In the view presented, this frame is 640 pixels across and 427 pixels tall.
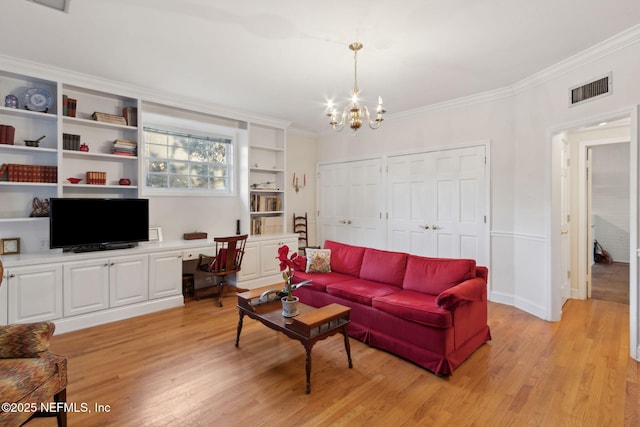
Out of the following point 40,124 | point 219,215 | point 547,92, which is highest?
point 547,92

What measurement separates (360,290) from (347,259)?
2.48 ft

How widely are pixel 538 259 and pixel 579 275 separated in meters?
1.25

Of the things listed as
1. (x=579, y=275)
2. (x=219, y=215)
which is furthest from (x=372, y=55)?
Answer: (x=579, y=275)

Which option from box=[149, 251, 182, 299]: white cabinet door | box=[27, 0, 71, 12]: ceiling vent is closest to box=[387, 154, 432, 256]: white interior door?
box=[149, 251, 182, 299]: white cabinet door

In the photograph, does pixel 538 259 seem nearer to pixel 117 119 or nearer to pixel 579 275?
pixel 579 275

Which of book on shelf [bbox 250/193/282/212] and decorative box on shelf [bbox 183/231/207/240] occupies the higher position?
book on shelf [bbox 250/193/282/212]

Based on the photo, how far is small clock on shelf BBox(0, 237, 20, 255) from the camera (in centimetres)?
328

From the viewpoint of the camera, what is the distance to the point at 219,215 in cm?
512

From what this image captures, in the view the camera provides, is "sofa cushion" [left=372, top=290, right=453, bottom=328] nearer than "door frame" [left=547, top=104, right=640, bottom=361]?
Yes

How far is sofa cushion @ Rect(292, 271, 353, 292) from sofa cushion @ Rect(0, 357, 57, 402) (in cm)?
226

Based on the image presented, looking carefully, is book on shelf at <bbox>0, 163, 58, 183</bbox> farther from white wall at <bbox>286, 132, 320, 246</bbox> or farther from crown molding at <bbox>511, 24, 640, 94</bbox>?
crown molding at <bbox>511, 24, 640, 94</bbox>

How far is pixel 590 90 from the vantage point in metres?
3.03

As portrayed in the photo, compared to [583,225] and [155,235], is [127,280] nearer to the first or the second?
[155,235]

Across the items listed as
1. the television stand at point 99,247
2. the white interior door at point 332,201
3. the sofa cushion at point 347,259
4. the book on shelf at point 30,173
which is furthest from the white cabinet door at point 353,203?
the book on shelf at point 30,173
